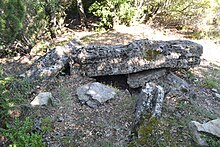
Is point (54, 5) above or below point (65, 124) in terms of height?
above

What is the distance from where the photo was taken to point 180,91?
17.3 ft

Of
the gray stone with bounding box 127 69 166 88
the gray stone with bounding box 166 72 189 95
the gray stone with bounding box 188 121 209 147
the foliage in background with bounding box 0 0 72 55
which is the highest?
the foliage in background with bounding box 0 0 72 55

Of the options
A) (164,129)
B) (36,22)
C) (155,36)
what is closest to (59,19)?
(36,22)

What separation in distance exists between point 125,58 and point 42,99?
1.94m

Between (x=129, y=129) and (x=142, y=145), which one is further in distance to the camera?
(x=129, y=129)

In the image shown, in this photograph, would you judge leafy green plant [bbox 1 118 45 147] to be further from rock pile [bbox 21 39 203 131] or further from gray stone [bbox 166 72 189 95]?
gray stone [bbox 166 72 189 95]

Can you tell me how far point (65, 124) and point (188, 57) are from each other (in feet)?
10.6

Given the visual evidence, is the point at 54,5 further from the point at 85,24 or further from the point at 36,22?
the point at 85,24

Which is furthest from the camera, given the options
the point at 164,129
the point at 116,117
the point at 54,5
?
the point at 54,5

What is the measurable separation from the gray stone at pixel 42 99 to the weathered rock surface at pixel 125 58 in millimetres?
1053

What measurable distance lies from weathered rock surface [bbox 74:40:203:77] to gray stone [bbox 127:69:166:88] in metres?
0.16

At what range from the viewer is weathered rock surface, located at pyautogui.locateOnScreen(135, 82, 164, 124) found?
4.18 meters

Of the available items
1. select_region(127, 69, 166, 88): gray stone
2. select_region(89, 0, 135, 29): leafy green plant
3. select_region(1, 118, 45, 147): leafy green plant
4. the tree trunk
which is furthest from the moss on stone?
the tree trunk

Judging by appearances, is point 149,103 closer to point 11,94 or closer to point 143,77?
point 143,77
